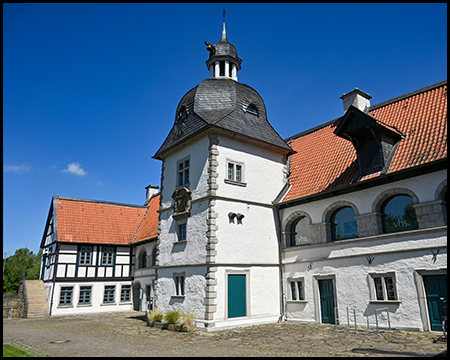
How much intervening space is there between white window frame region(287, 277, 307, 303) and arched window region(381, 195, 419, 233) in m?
4.39

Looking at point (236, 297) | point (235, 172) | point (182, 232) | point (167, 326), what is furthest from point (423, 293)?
point (182, 232)

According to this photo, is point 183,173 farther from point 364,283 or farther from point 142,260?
point 142,260

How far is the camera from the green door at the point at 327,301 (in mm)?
14641

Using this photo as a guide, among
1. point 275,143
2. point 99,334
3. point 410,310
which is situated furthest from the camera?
point 275,143

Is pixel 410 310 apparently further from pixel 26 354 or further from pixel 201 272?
pixel 26 354

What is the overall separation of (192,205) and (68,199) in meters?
16.3

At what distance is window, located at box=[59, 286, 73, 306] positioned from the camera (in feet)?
79.6

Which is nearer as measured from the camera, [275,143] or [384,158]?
[384,158]

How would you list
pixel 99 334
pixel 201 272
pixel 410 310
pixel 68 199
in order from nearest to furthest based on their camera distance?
pixel 410 310 → pixel 99 334 → pixel 201 272 → pixel 68 199

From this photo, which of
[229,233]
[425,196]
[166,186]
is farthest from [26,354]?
[425,196]

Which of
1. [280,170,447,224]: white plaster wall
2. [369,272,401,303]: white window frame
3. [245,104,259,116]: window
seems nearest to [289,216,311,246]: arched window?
[280,170,447,224]: white plaster wall

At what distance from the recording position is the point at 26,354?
30.3 ft

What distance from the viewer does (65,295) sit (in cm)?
2442

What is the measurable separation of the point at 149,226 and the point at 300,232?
14.4 m
